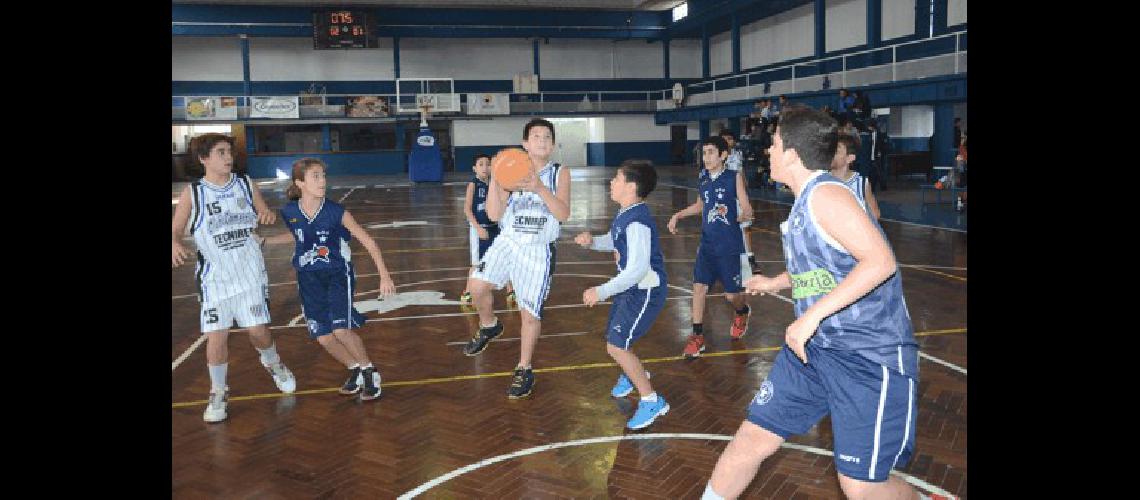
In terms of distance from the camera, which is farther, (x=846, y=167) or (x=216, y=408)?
(x=846, y=167)

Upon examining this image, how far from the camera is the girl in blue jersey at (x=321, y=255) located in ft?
17.6

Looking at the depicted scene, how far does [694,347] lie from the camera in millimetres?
6527

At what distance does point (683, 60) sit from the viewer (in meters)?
43.0

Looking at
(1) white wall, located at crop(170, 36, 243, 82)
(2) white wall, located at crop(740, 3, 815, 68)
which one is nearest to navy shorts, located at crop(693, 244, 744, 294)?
(2) white wall, located at crop(740, 3, 815, 68)

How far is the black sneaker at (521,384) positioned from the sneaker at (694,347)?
142 centimetres

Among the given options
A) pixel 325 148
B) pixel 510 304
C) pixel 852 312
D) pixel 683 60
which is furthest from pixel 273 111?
pixel 852 312

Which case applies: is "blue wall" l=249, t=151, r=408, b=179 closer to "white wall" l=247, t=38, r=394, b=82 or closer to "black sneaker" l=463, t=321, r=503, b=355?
"white wall" l=247, t=38, r=394, b=82

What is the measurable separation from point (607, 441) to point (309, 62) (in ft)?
121

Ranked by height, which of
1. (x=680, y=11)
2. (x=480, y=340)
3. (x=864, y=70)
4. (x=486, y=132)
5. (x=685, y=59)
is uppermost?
(x=680, y=11)

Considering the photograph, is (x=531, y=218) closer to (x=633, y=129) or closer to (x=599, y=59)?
(x=599, y=59)

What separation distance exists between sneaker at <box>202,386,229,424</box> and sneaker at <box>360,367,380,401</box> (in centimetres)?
87

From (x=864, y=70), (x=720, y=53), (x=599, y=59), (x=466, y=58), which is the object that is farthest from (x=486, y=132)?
(x=864, y=70)

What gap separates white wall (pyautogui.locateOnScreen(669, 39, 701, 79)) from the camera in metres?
42.8
